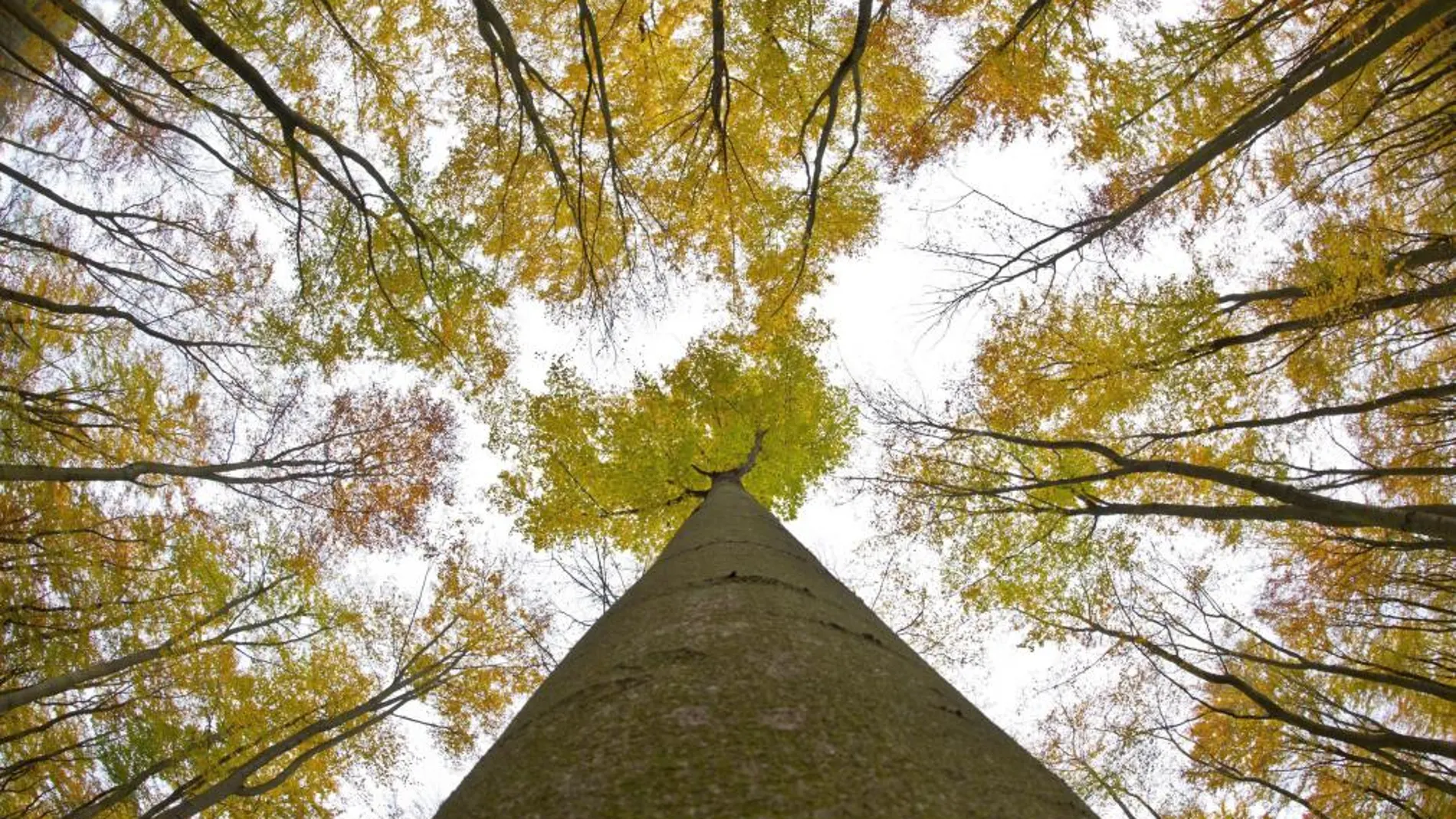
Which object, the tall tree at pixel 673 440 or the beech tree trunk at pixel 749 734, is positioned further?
the tall tree at pixel 673 440

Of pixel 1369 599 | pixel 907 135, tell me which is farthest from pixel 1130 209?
pixel 1369 599

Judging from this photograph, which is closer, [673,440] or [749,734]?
[749,734]

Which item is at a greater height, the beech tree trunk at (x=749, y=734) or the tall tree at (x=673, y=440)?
the tall tree at (x=673, y=440)

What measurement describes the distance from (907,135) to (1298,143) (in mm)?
3940

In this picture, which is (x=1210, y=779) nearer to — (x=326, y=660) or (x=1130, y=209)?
(x=1130, y=209)

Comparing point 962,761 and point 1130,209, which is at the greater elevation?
point 1130,209

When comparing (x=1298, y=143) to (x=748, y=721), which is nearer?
(x=748, y=721)

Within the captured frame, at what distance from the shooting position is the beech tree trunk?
96 cm

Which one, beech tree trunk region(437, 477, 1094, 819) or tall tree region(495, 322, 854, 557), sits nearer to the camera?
beech tree trunk region(437, 477, 1094, 819)

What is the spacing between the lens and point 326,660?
8445 millimetres

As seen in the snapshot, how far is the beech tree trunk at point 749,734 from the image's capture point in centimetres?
96

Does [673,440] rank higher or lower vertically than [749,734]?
higher

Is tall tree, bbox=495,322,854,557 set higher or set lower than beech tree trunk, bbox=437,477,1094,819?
higher

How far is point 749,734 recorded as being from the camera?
1.11 m
